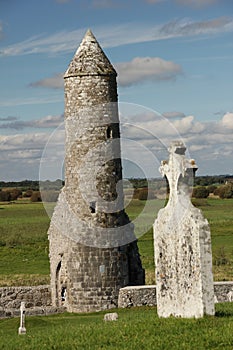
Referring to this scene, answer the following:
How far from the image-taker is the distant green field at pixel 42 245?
43806 mm

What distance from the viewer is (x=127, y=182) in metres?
34.5

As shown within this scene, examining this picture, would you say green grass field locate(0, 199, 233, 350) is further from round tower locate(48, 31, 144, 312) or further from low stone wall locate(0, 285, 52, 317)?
low stone wall locate(0, 285, 52, 317)

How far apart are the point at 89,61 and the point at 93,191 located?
16.3 feet

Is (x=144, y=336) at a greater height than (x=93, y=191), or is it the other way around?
(x=93, y=191)

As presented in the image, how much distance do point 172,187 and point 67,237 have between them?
15.5 m

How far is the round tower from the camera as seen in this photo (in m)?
31.6

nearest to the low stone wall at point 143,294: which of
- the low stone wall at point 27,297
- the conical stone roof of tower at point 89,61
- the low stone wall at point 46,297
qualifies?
the low stone wall at point 46,297

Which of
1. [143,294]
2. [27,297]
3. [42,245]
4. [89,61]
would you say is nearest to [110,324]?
[143,294]

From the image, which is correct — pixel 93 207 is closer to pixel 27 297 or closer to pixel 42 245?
pixel 27 297

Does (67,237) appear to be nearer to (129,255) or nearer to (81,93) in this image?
(129,255)

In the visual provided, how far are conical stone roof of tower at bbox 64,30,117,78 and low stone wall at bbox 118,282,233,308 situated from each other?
8254mm

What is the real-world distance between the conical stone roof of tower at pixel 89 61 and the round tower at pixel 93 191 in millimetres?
38

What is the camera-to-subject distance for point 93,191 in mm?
31797

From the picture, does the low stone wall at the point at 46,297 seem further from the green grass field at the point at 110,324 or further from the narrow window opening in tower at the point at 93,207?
the narrow window opening in tower at the point at 93,207
